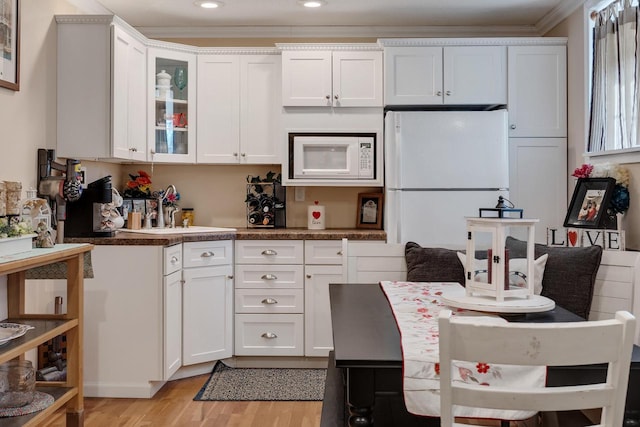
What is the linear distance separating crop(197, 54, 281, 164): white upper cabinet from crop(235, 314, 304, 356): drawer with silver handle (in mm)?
1129

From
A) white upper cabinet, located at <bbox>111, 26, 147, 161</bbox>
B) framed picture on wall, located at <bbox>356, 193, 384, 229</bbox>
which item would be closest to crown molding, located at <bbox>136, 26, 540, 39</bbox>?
white upper cabinet, located at <bbox>111, 26, 147, 161</bbox>

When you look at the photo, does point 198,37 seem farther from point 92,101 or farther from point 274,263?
point 274,263

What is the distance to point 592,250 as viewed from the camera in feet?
8.37

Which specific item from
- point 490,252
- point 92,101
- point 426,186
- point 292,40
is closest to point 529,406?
point 490,252

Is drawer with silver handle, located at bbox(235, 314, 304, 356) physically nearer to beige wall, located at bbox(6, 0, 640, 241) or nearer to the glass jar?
beige wall, located at bbox(6, 0, 640, 241)

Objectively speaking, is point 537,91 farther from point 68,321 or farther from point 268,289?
point 68,321

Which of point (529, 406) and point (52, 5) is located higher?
point (52, 5)

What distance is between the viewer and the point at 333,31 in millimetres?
4348

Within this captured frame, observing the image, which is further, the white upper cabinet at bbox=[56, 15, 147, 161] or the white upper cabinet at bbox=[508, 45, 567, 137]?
the white upper cabinet at bbox=[508, 45, 567, 137]

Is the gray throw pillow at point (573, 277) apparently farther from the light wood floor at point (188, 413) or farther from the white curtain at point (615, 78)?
the light wood floor at point (188, 413)

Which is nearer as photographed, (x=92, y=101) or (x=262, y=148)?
(x=92, y=101)

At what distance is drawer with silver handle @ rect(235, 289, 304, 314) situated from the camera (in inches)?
152

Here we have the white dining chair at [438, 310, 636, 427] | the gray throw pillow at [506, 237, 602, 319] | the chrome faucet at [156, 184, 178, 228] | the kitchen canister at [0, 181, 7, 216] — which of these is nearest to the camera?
the white dining chair at [438, 310, 636, 427]

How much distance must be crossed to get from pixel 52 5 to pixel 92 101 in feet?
2.00
